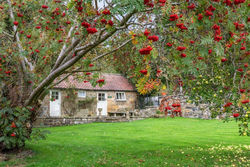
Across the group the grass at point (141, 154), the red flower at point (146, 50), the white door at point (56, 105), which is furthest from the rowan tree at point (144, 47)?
the white door at point (56, 105)

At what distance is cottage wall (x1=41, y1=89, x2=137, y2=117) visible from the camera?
76.2ft

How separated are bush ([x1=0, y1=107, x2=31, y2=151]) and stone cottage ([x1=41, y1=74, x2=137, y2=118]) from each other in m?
12.4

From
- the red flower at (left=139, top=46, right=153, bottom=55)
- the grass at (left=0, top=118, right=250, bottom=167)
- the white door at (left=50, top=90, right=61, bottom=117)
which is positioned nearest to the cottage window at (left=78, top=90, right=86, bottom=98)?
the white door at (left=50, top=90, right=61, bottom=117)

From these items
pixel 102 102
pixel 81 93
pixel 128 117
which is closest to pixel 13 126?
pixel 128 117

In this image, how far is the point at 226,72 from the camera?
20.6 ft

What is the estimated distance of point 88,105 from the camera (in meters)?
24.8

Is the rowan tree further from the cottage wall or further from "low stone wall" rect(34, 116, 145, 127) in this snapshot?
the cottage wall

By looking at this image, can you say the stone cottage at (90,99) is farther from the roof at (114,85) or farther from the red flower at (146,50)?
the red flower at (146,50)

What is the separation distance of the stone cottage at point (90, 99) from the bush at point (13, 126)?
12436 millimetres

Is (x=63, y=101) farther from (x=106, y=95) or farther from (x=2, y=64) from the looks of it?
(x=2, y=64)

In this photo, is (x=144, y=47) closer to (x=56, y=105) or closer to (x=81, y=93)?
(x=56, y=105)

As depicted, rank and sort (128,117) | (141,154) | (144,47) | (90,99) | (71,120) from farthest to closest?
(90,99) → (128,117) → (71,120) → (141,154) → (144,47)

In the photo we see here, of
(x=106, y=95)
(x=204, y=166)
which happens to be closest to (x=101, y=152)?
(x=204, y=166)

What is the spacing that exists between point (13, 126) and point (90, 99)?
668 inches
